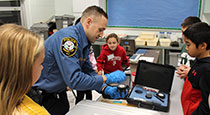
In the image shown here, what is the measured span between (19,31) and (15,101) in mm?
224

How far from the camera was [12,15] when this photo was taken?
4.05 meters

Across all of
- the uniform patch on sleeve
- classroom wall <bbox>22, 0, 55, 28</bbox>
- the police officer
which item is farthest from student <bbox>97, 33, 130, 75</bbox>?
classroom wall <bbox>22, 0, 55, 28</bbox>

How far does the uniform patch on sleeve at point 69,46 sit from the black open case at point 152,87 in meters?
0.48

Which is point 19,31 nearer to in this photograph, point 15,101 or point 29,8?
point 15,101

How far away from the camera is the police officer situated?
119cm

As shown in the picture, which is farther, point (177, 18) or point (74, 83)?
point (177, 18)

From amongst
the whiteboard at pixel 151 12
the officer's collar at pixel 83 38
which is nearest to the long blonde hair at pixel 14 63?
the officer's collar at pixel 83 38

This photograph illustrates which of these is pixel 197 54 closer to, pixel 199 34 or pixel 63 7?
pixel 199 34

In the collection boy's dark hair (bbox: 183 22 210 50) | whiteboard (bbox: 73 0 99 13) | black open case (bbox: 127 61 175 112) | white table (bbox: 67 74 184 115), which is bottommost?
white table (bbox: 67 74 184 115)

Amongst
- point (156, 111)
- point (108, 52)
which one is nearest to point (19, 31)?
point (156, 111)

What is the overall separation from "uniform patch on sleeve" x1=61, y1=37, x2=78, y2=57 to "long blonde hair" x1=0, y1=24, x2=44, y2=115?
586 mm

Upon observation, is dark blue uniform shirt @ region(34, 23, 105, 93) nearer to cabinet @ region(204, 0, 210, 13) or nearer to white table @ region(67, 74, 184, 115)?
white table @ region(67, 74, 184, 115)

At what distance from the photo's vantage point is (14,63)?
55 centimetres

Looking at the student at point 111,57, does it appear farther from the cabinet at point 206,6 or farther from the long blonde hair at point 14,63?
the cabinet at point 206,6
